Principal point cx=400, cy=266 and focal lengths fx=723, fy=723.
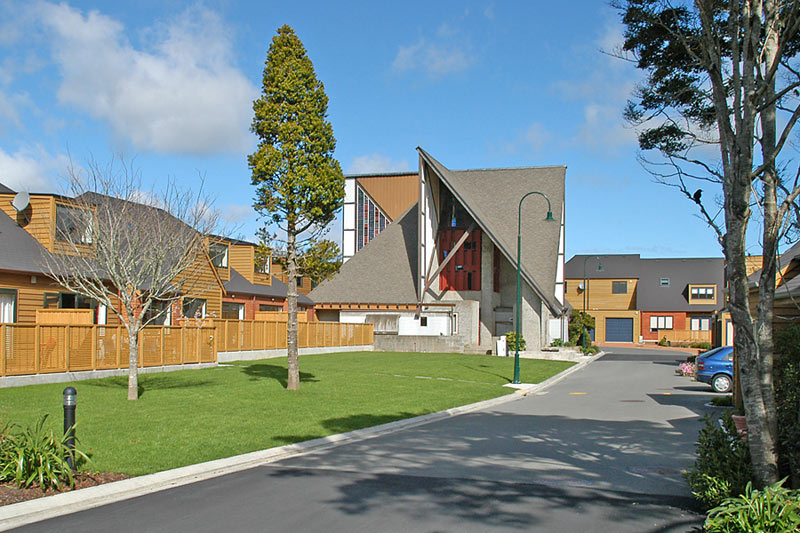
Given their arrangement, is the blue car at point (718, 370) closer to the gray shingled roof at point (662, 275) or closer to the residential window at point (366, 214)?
the residential window at point (366, 214)

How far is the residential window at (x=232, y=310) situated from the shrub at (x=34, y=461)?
3304cm

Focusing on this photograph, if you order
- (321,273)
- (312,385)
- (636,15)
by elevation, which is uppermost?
(636,15)

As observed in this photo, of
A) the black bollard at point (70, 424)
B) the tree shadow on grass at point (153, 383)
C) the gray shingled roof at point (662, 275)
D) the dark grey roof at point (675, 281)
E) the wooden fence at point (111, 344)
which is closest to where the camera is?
the black bollard at point (70, 424)

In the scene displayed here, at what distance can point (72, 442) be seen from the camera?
933 cm

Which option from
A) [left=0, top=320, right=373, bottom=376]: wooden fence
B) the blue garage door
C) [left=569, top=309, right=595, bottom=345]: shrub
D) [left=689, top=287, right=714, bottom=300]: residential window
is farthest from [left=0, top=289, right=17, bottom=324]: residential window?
[left=689, top=287, right=714, bottom=300]: residential window

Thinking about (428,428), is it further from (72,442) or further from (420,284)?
(420,284)

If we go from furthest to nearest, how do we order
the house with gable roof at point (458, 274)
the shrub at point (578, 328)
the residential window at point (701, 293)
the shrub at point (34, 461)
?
the residential window at point (701, 293), the shrub at point (578, 328), the house with gable roof at point (458, 274), the shrub at point (34, 461)

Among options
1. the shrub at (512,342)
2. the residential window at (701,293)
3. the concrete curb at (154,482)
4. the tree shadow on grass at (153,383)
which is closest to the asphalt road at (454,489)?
the concrete curb at (154,482)

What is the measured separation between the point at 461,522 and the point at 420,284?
145 ft

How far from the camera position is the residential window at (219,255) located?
38.0 metres

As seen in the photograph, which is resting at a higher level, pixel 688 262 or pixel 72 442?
pixel 688 262

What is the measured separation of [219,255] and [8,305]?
50.8 feet

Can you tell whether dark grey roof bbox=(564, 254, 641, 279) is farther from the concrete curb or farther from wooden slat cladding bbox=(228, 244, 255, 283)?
the concrete curb

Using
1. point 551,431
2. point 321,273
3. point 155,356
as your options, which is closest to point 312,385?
point 321,273
